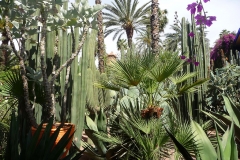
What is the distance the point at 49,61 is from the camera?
4.15 m

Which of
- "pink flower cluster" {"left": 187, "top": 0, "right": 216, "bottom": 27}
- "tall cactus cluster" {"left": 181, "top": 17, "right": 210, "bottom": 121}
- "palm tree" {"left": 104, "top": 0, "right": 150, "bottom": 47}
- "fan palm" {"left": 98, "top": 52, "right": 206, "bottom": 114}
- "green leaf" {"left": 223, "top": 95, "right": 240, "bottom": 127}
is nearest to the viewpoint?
"green leaf" {"left": 223, "top": 95, "right": 240, "bottom": 127}

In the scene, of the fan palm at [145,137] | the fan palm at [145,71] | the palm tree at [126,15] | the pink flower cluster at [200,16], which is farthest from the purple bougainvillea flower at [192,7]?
the palm tree at [126,15]

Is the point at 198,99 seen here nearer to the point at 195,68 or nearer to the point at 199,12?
the point at 195,68

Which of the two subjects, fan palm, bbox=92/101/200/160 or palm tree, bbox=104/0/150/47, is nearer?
fan palm, bbox=92/101/200/160

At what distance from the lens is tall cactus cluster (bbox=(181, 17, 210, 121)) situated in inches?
210

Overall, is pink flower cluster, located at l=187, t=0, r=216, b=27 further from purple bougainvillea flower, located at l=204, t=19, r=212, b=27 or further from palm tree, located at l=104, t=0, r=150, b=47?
palm tree, located at l=104, t=0, r=150, b=47

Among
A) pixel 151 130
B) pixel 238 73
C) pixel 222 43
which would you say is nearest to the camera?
pixel 151 130

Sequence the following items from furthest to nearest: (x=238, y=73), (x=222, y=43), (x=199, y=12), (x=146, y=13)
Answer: (x=146, y=13)
(x=222, y=43)
(x=238, y=73)
(x=199, y=12)

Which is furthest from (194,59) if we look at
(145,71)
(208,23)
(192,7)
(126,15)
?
(126,15)

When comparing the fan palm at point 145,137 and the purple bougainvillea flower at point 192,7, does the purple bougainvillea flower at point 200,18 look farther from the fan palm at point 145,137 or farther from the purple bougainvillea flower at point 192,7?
the fan palm at point 145,137

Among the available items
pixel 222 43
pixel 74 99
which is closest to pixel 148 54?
pixel 74 99

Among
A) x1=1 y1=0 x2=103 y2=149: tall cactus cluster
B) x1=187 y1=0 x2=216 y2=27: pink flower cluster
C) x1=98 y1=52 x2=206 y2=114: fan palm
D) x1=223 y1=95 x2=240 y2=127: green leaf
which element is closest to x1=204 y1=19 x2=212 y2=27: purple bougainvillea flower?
x1=187 y1=0 x2=216 y2=27: pink flower cluster

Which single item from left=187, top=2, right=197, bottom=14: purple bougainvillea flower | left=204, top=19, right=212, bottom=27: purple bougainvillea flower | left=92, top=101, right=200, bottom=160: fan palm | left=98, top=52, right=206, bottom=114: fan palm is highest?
left=187, top=2, right=197, bottom=14: purple bougainvillea flower

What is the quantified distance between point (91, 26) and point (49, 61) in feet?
2.53
